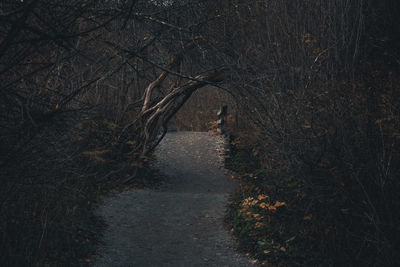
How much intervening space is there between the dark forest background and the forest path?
0.36m

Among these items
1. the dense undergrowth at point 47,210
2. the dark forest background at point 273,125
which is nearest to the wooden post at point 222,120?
the dark forest background at point 273,125

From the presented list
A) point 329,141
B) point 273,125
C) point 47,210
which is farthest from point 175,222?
point 329,141

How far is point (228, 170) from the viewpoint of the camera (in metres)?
13.3

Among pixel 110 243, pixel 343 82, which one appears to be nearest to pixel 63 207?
pixel 110 243

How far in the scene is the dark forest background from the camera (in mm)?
3912

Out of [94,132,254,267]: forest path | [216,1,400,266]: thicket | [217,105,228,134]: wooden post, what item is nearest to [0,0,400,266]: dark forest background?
[216,1,400,266]: thicket

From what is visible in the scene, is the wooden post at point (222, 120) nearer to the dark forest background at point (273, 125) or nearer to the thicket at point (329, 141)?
the dark forest background at point (273, 125)

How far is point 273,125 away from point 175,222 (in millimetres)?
3410

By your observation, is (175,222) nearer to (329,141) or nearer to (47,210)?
(47,210)

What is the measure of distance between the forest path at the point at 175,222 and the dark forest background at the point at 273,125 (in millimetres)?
365

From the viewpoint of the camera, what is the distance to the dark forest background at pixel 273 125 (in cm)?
391

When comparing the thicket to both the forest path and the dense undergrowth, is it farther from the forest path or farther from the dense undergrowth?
the dense undergrowth

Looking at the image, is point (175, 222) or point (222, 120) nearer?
point (175, 222)

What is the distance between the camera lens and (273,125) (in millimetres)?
6230
